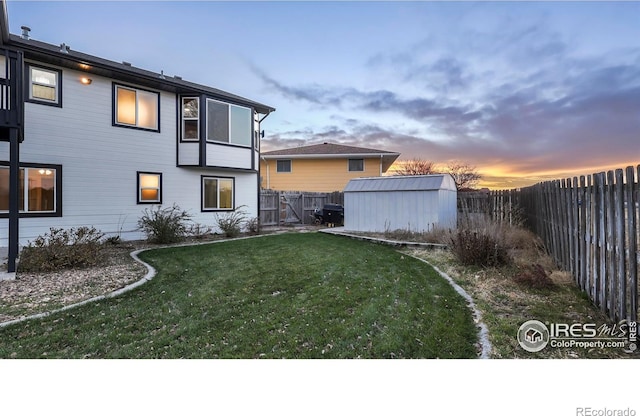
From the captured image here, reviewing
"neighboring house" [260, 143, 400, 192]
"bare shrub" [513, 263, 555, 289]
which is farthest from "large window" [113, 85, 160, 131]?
"neighboring house" [260, 143, 400, 192]

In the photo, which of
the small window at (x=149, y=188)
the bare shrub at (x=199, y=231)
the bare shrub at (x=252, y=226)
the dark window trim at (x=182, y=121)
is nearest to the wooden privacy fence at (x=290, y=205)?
the bare shrub at (x=252, y=226)

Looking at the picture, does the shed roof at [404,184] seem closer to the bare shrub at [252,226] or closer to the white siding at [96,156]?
the bare shrub at [252,226]

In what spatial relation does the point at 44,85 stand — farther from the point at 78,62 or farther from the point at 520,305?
the point at 520,305

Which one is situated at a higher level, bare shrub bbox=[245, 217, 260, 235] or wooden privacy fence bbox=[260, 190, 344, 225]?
wooden privacy fence bbox=[260, 190, 344, 225]

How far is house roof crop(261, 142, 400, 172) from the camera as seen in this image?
20478mm

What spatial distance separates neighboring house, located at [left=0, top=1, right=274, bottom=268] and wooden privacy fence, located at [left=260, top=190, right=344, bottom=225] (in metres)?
2.07

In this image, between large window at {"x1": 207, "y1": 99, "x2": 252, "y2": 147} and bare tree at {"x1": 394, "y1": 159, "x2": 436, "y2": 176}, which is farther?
bare tree at {"x1": 394, "y1": 159, "x2": 436, "y2": 176}

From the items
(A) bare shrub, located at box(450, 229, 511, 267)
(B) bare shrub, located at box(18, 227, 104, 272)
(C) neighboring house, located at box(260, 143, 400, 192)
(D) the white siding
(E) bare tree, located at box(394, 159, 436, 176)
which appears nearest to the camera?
(B) bare shrub, located at box(18, 227, 104, 272)

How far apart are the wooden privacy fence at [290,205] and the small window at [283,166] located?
553 centimetres

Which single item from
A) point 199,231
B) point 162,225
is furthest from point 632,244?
point 199,231

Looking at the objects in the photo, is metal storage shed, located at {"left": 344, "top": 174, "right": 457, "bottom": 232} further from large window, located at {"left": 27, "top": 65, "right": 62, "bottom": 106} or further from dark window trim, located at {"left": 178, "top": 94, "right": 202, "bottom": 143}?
large window, located at {"left": 27, "top": 65, "right": 62, "bottom": 106}

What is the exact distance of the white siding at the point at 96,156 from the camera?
8398 mm
